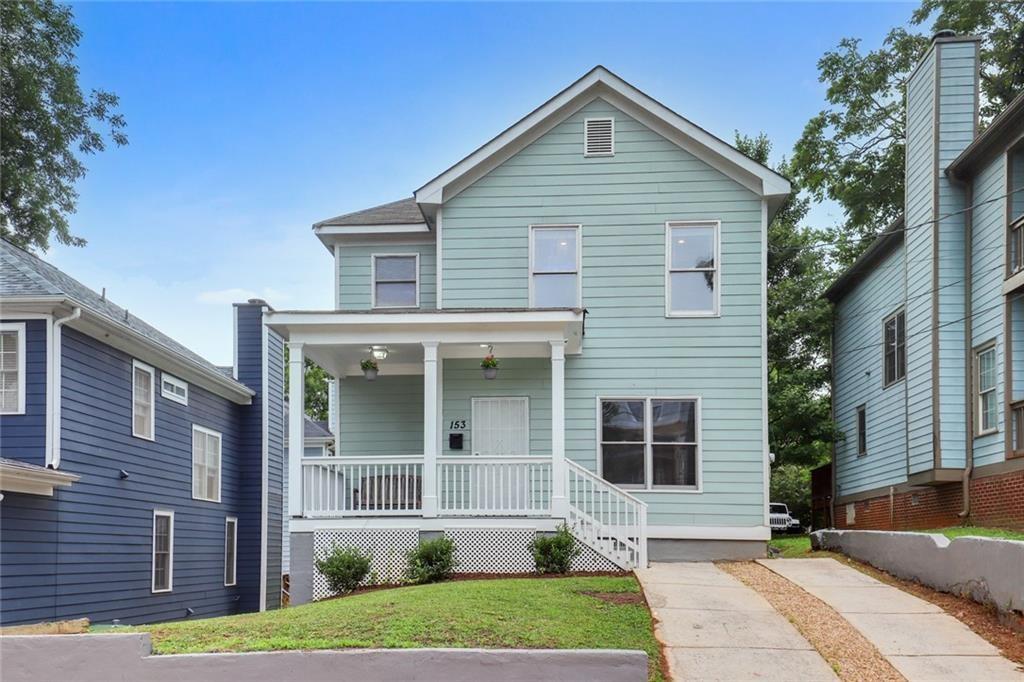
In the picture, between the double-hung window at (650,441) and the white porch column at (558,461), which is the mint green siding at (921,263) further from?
the white porch column at (558,461)

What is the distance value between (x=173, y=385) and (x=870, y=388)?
44.9 feet

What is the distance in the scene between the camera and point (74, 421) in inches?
491

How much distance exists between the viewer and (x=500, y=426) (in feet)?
48.2

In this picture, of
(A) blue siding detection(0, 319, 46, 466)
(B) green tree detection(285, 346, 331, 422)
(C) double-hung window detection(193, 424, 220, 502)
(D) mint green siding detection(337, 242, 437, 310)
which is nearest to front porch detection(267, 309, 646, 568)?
(D) mint green siding detection(337, 242, 437, 310)

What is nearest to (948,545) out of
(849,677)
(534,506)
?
(849,677)

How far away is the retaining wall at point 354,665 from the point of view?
660 cm

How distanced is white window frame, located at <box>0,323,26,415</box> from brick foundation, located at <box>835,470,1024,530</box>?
13.2 meters

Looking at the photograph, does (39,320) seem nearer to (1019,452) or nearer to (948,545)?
(948,545)

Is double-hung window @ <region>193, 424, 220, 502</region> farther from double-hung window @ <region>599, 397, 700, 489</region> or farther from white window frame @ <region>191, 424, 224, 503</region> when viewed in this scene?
double-hung window @ <region>599, 397, 700, 489</region>

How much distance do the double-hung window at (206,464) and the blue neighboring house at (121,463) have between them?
40mm

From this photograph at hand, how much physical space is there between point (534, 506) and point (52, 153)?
1961 centimetres

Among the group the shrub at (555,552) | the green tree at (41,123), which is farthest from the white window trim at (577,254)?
the green tree at (41,123)

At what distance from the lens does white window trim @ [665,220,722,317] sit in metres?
14.5

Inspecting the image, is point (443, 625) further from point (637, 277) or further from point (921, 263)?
point (921, 263)
